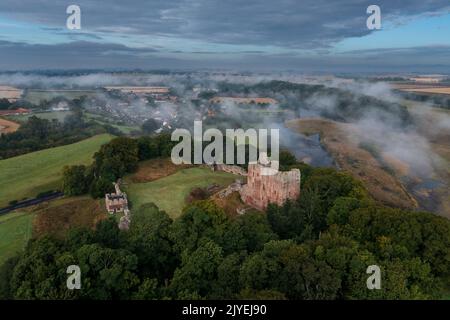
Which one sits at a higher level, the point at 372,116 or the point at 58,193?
the point at 372,116

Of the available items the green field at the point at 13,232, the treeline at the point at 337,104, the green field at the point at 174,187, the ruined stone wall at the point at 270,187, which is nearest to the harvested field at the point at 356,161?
the treeline at the point at 337,104

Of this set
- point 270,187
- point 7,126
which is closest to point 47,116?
point 7,126

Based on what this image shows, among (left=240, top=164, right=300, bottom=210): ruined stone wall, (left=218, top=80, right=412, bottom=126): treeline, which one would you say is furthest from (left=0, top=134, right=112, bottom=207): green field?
(left=218, top=80, right=412, bottom=126): treeline

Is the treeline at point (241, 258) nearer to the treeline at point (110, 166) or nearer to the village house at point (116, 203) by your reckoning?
the village house at point (116, 203)

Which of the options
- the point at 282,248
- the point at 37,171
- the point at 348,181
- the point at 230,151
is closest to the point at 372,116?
the point at 230,151

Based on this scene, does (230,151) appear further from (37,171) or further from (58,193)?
(37,171)

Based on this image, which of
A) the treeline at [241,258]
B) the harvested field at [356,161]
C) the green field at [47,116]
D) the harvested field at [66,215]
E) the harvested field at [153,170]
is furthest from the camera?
the green field at [47,116]
